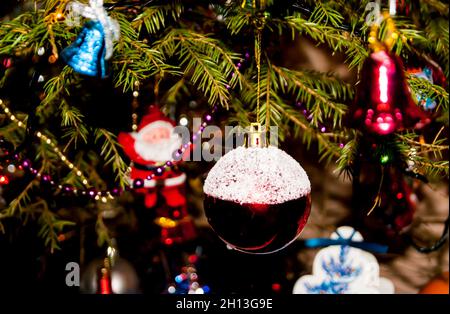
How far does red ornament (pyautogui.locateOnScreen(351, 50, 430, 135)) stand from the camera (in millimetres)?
641

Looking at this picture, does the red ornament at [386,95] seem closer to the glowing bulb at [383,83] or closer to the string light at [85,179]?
the glowing bulb at [383,83]

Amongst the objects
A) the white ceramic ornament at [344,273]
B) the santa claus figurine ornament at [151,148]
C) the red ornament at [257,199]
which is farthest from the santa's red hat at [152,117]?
the white ceramic ornament at [344,273]

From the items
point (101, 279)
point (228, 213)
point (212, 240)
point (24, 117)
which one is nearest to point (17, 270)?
point (101, 279)

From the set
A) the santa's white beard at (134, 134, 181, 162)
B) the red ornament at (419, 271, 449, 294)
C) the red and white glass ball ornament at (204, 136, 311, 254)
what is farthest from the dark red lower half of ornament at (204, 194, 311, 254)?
the red ornament at (419, 271, 449, 294)

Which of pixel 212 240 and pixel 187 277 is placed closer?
pixel 187 277

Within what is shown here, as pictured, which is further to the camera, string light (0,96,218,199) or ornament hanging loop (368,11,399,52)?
string light (0,96,218,199)

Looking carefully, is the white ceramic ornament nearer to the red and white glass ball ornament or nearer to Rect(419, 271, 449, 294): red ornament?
Rect(419, 271, 449, 294): red ornament

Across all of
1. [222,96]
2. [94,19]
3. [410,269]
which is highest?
[94,19]

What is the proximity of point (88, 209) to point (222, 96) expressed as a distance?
553 millimetres

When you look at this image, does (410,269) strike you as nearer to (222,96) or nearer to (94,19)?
(222,96)

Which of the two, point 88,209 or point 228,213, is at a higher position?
point 228,213

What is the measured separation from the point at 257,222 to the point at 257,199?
33mm

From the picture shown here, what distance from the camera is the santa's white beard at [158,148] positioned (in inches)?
36.5

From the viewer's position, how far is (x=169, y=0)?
855mm
